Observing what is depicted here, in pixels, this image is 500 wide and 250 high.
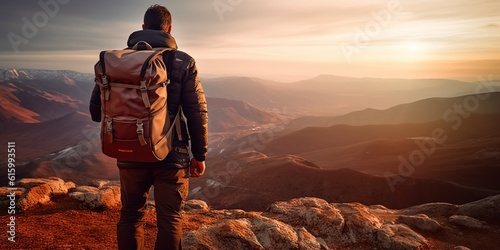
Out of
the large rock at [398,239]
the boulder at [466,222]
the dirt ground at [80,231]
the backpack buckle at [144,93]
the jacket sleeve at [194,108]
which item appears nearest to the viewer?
the backpack buckle at [144,93]

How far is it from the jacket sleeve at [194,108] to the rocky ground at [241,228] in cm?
263

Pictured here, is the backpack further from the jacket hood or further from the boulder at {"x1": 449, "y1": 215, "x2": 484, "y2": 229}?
the boulder at {"x1": 449, "y1": 215, "x2": 484, "y2": 229}

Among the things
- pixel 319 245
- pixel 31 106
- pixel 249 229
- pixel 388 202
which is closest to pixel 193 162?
pixel 249 229

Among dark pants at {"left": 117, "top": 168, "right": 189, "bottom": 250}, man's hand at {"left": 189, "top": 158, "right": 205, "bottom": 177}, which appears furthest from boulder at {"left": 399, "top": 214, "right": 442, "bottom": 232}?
dark pants at {"left": 117, "top": 168, "right": 189, "bottom": 250}

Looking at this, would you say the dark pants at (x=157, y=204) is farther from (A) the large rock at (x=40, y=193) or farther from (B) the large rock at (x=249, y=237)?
(A) the large rock at (x=40, y=193)

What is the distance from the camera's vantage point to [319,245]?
604cm

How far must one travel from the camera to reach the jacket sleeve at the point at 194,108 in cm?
303

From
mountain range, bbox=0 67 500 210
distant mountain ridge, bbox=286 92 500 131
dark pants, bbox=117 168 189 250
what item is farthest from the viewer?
distant mountain ridge, bbox=286 92 500 131

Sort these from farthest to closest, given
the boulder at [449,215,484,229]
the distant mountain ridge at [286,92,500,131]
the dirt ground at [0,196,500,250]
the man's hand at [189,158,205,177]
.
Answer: the distant mountain ridge at [286,92,500,131] < the boulder at [449,215,484,229] < the dirt ground at [0,196,500,250] < the man's hand at [189,158,205,177]

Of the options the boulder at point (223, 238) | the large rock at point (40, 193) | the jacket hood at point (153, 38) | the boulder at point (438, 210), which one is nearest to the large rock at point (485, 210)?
the boulder at point (438, 210)

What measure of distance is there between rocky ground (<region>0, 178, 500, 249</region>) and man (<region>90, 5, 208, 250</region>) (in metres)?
2.08

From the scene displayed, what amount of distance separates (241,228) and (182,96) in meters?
3.72

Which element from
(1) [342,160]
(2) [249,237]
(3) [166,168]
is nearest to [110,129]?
(3) [166,168]

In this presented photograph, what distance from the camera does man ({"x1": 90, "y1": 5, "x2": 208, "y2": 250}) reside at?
9.62 feet
